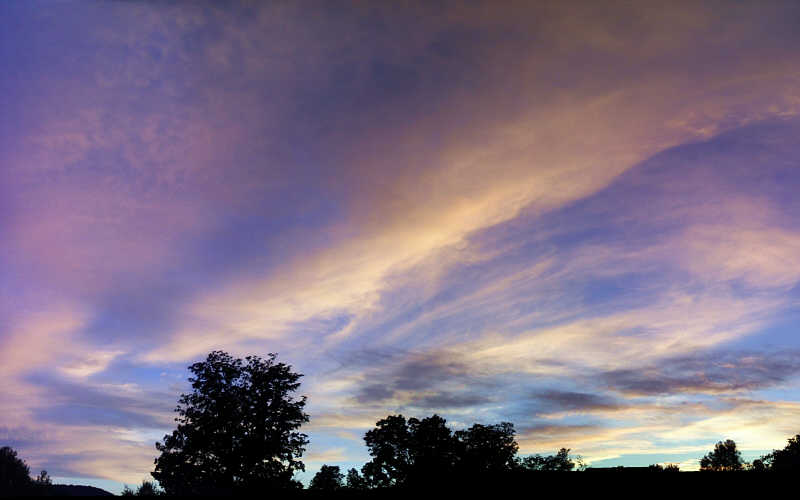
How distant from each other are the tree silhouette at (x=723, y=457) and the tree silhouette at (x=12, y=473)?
17580 centimetres

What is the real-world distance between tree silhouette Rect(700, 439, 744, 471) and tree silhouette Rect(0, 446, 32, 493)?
17580 centimetres

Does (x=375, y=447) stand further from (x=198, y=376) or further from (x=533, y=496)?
(x=533, y=496)

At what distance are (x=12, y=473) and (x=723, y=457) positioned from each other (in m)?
185

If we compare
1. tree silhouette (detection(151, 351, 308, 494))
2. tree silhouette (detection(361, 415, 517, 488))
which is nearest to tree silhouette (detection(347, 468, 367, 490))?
tree silhouette (detection(361, 415, 517, 488))

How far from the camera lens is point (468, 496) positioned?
14070 mm

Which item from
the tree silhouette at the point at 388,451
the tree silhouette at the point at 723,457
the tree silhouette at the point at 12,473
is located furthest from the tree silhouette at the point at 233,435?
the tree silhouette at the point at 723,457

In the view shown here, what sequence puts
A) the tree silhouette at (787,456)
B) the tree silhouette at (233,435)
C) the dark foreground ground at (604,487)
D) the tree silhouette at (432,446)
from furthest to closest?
the tree silhouette at (787,456) < the tree silhouette at (432,446) < the tree silhouette at (233,435) < the dark foreground ground at (604,487)

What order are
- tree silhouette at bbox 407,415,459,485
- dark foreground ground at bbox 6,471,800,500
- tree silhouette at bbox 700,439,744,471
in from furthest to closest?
tree silhouette at bbox 700,439,744,471 → tree silhouette at bbox 407,415,459,485 → dark foreground ground at bbox 6,471,800,500

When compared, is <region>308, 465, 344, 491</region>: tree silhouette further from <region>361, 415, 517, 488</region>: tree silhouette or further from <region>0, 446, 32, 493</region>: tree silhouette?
<region>0, 446, 32, 493</region>: tree silhouette

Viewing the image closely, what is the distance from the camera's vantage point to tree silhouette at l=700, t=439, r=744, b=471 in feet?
471

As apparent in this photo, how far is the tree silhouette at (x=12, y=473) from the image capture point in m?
114

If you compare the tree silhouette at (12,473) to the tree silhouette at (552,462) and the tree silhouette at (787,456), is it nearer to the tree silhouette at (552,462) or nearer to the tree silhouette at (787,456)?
the tree silhouette at (552,462)

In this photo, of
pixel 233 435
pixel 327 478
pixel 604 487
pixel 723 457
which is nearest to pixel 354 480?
pixel 327 478

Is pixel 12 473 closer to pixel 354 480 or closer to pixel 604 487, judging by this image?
pixel 354 480
